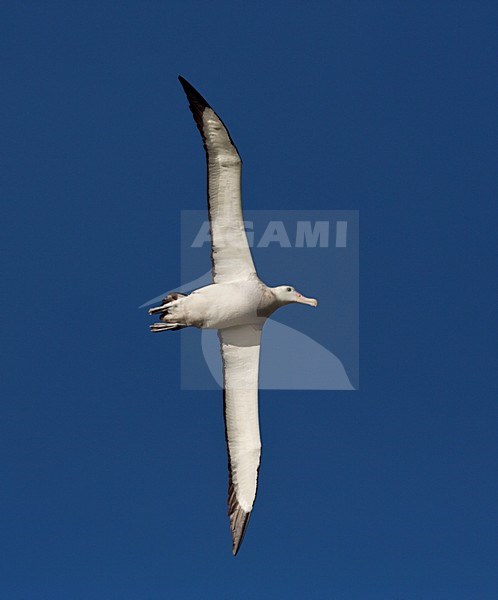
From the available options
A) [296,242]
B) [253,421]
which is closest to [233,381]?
[253,421]

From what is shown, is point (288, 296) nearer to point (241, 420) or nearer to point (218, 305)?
point (218, 305)

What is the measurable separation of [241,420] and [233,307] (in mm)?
2305

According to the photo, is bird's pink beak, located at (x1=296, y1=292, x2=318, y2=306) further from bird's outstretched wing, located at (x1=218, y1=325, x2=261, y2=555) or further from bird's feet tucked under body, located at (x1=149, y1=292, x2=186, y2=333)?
bird's feet tucked under body, located at (x1=149, y1=292, x2=186, y2=333)

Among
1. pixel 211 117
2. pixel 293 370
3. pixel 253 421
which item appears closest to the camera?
pixel 211 117

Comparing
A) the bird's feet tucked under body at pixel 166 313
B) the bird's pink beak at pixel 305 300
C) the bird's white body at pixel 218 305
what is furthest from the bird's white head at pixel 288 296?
the bird's feet tucked under body at pixel 166 313

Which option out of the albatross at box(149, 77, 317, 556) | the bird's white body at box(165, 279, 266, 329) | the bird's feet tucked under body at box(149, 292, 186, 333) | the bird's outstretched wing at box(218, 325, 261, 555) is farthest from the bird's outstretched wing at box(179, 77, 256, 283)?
the bird's outstretched wing at box(218, 325, 261, 555)

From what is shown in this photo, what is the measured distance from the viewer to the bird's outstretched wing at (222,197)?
29.5 m

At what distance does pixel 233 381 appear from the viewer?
31484 mm

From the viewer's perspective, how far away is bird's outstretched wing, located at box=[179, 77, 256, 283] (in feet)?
96.8

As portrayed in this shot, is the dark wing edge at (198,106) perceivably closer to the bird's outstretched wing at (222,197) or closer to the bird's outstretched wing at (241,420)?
the bird's outstretched wing at (222,197)

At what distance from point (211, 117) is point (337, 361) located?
652 cm

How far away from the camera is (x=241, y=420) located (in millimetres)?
31469

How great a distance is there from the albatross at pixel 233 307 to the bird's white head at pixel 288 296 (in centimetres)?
2

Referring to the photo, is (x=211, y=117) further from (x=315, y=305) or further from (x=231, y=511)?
(x=231, y=511)
